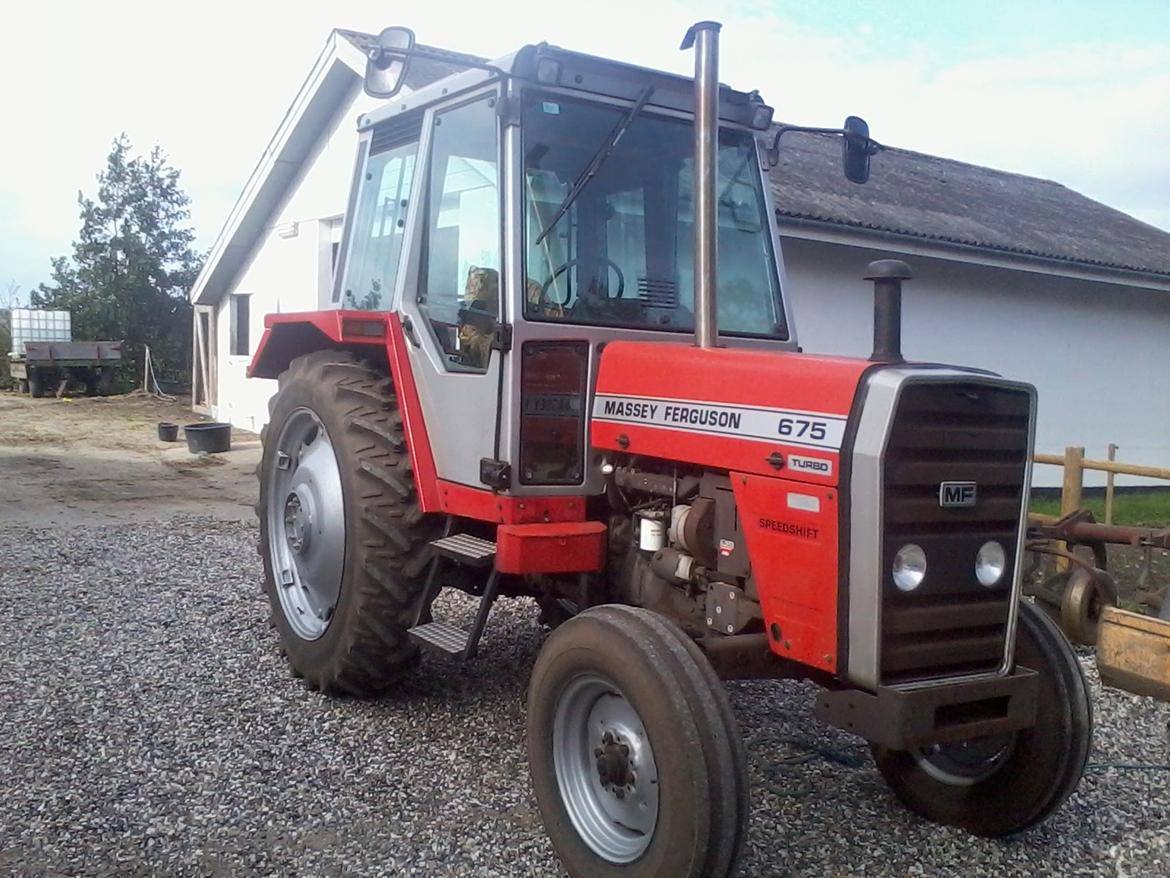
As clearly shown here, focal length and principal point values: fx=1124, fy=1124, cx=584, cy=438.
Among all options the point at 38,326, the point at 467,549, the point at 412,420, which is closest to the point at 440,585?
the point at 467,549

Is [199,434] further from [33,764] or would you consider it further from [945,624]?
[945,624]

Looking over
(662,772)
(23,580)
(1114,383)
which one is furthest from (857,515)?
(1114,383)

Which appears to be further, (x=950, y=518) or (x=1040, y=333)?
(x=1040, y=333)

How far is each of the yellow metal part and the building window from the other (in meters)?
15.2

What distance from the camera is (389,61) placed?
395 centimetres

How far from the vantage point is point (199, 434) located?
14.2 metres

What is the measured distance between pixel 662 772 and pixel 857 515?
86 cm

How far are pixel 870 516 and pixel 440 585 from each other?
2041mm

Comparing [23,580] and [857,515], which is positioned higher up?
[857,515]

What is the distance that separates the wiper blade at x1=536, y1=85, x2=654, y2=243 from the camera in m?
3.96

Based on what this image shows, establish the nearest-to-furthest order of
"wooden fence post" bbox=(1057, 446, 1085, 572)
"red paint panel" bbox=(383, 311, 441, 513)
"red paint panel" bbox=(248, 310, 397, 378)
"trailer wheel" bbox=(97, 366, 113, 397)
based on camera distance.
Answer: "red paint panel" bbox=(383, 311, 441, 513) < "red paint panel" bbox=(248, 310, 397, 378) < "wooden fence post" bbox=(1057, 446, 1085, 572) < "trailer wheel" bbox=(97, 366, 113, 397)

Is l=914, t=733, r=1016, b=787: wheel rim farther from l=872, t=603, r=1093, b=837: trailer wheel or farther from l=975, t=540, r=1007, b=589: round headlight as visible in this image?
l=975, t=540, r=1007, b=589: round headlight

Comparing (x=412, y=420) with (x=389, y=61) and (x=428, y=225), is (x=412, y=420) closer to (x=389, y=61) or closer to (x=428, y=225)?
(x=428, y=225)

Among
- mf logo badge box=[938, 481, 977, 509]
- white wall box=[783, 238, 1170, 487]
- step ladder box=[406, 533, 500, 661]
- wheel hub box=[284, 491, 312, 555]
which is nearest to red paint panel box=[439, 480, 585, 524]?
step ladder box=[406, 533, 500, 661]
